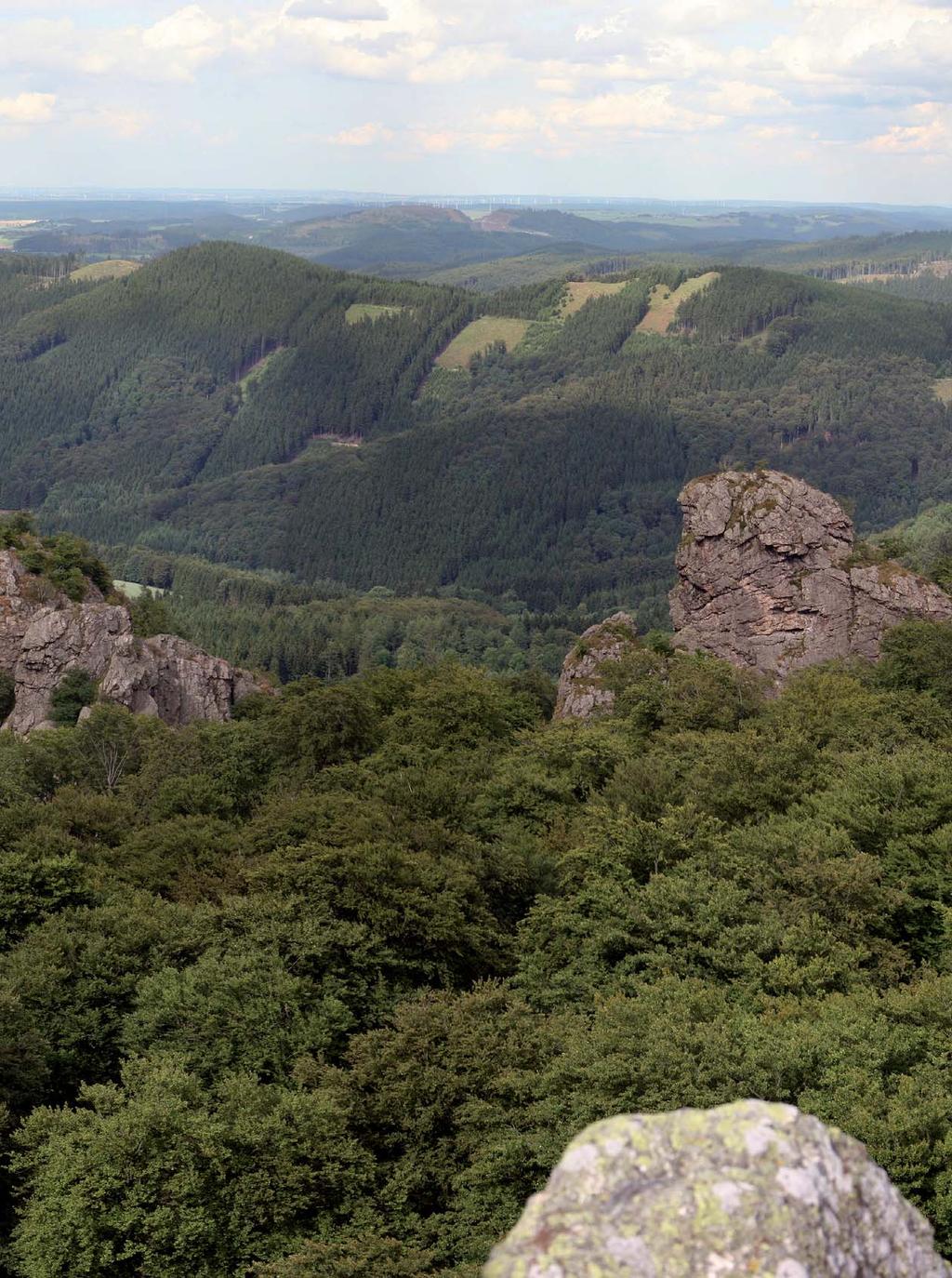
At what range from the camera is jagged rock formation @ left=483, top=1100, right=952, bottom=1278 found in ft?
29.4

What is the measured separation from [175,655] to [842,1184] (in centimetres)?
9055

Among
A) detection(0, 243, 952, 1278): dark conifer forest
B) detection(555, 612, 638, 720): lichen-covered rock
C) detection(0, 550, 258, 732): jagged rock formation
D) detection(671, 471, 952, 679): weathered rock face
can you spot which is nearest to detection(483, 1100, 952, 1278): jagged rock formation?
detection(0, 243, 952, 1278): dark conifer forest

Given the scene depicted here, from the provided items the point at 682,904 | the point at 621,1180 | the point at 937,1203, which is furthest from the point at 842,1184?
the point at 682,904

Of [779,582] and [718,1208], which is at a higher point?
[718,1208]

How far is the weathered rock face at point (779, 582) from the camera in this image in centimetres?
8381

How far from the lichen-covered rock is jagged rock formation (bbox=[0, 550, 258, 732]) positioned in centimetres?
2877

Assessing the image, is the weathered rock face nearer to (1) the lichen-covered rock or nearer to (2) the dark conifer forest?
(1) the lichen-covered rock

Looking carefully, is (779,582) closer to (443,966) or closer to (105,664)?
(105,664)

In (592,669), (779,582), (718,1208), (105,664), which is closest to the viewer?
(718,1208)

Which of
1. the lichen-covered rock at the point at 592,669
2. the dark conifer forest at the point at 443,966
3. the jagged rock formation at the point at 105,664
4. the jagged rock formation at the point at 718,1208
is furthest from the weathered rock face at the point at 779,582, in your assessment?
the jagged rock formation at the point at 718,1208

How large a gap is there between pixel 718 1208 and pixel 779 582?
80827 millimetres

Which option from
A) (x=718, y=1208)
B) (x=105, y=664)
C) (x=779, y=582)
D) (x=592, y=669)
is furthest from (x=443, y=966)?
(x=105, y=664)

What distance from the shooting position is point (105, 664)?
92.9 metres

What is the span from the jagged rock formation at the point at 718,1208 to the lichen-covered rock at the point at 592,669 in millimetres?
68000
